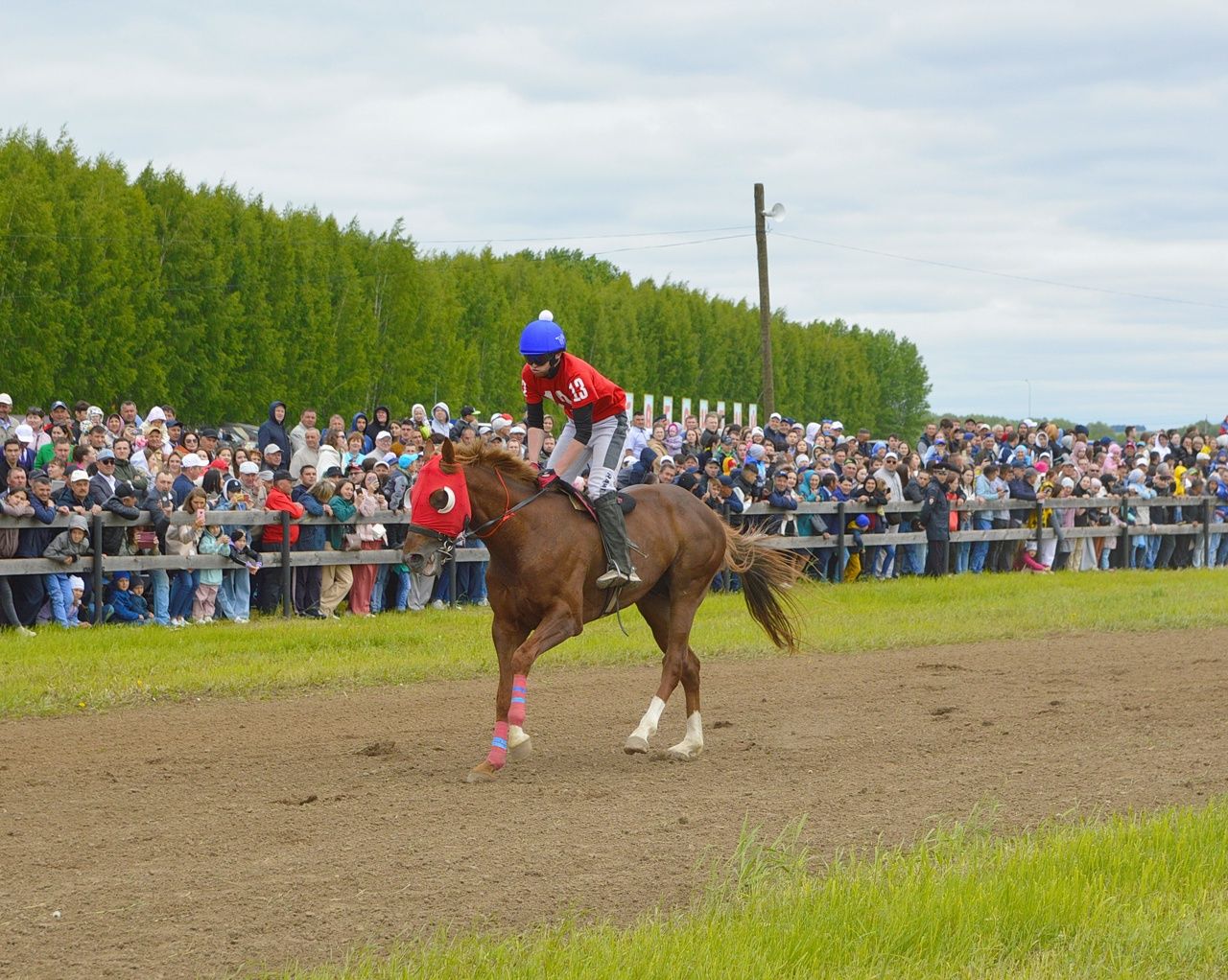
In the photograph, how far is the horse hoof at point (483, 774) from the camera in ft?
27.2

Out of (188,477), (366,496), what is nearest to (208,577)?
(188,477)

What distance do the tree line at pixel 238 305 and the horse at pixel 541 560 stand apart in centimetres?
2648

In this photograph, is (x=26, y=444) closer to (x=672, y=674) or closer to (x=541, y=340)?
(x=541, y=340)

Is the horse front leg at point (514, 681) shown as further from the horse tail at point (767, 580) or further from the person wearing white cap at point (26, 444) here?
the person wearing white cap at point (26, 444)

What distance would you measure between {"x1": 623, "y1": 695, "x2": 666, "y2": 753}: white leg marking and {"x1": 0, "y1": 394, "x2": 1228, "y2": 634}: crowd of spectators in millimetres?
2062

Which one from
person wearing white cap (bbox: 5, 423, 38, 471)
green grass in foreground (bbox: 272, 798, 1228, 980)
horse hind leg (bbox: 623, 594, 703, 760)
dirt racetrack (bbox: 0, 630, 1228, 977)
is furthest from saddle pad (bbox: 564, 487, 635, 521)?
person wearing white cap (bbox: 5, 423, 38, 471)

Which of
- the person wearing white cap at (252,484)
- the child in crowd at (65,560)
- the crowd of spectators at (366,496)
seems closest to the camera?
the child in crowd at (65,560)

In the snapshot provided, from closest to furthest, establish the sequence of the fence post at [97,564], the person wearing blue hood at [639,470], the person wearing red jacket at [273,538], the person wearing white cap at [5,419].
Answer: the fence post at [97,564], the person wearing white cap at [5,419], the person wearing red jacket at [273,538], the person wearing blue hood at [639,470]

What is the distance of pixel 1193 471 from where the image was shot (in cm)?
2844

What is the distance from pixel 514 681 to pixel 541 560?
738mm

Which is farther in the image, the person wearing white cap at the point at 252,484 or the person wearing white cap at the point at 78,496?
the person wearing white cap at the point at 252,484

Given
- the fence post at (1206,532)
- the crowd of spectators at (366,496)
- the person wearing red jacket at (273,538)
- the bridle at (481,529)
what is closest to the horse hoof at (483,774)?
the bridle at (481,529)

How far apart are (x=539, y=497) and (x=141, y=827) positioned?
3.13 m

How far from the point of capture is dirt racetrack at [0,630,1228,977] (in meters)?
5.61
